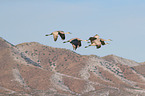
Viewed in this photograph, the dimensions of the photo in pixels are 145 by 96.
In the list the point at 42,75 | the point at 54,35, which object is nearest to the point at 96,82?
the point at 42,75

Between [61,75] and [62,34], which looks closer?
[62,34]

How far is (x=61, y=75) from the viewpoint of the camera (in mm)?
107688

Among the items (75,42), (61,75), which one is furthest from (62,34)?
(61,75)

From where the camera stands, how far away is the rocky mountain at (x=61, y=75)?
88438mm

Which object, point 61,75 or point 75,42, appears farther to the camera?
point 61,75

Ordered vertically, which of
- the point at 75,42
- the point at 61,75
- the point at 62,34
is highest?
the point at 62,34

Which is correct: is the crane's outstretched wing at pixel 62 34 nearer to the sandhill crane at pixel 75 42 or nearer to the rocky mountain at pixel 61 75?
the sandhill crane at pixel 75 42

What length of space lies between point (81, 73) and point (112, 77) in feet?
41.6

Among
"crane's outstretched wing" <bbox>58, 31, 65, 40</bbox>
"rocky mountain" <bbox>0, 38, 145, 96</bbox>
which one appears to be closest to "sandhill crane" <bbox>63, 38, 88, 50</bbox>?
"crane's outstretched wing" <bbox>58, 31, 65, 40</bbox>

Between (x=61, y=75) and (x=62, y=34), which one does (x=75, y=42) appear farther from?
(x=61, y=75)

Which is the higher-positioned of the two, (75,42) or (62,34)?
(62,34)

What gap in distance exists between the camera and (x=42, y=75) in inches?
4011

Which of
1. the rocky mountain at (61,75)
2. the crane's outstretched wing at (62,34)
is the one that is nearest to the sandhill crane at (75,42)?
the crane's outstretched wing at (62,34)

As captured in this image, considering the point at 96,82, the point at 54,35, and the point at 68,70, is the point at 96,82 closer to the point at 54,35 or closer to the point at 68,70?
the point at 68,70
